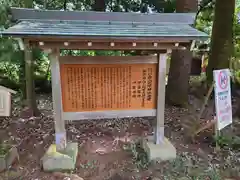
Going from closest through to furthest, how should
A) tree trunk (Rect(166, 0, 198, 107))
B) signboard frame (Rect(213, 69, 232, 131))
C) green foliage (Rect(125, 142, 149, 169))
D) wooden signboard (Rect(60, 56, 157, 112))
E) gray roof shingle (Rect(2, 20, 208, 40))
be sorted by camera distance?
gray roof shingle (Rect(2, 20, 208, 40)) → wooden signboard (Rect(60, 56, 157, 112)) → green foliage (Rect(125, 142, 149, 169)) → signboard frame (Rect(213, 69, 232, 131)) → tree trunk (Rect(166, 0, 198, 107))

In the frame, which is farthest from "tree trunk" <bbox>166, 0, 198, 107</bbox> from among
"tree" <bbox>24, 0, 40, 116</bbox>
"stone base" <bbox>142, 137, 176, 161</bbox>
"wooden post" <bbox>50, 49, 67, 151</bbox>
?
"wooden post" <bbox>50, 49, 67, 151</bbox>

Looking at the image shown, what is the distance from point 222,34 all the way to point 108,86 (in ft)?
16.2

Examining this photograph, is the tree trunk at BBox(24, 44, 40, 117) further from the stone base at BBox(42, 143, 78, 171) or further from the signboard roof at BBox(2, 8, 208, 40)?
the stone base at BBox(42, 143, 78, 171)

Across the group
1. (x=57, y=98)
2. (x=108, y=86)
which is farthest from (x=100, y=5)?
(x=57, y=98)

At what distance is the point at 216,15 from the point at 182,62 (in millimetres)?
2112

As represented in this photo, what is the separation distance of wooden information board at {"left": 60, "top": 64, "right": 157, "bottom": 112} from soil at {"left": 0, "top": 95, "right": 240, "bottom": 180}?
1011mm

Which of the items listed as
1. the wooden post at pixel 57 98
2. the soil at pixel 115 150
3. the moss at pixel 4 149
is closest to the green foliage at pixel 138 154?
the soil at pixel 115 150

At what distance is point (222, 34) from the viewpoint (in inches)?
290

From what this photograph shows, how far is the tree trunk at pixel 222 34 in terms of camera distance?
23.5 ft

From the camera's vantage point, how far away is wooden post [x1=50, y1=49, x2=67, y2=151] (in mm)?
3725

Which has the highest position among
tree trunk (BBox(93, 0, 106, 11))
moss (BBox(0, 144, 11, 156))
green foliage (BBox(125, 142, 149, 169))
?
tree trunk (BBox(93, 0, 106, 11))

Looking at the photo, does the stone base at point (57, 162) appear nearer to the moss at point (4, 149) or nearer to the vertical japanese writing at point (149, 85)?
the moss at point (4, 149)

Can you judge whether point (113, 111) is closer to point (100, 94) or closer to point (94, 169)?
point (100, 94)

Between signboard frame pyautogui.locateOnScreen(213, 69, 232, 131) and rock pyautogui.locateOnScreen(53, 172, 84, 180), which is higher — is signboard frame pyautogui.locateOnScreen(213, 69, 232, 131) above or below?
above
